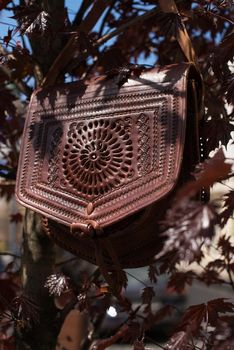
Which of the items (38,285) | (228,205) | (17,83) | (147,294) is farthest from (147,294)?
(17,83)

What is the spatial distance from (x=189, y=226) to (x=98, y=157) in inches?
21.4

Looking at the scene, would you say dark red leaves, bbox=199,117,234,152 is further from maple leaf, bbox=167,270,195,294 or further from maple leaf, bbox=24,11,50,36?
maple leaf, bbox=167,270,195,294

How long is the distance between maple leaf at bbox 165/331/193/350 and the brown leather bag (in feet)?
0.89

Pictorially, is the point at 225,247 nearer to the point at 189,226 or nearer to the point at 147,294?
the point at 147,294

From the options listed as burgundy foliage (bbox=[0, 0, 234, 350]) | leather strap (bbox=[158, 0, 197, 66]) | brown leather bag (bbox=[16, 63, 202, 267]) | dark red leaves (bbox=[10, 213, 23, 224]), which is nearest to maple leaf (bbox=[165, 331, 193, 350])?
burgundy foliage (bbox=[0, 0, 234, 350])

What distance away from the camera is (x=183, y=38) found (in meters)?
1.58

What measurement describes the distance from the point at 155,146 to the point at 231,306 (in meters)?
0.43

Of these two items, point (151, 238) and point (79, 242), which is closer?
point (151, 238)

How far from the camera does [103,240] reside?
154cm

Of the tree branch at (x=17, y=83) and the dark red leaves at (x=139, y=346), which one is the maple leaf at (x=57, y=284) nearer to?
the dark red leaves at (x=139, y=346)

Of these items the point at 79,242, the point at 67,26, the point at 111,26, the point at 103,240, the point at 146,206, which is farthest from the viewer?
the point at 111,26

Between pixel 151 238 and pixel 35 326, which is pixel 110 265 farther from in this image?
pixel 35 326

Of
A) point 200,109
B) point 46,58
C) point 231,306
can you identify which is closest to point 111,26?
point 46,58

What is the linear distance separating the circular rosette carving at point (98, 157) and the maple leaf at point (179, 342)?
367 millimetres
